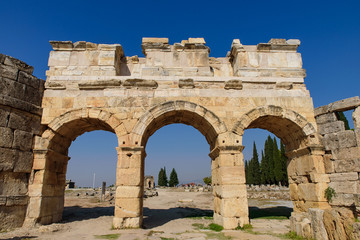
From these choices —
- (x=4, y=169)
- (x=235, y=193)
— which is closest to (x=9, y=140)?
(x=4, y=169)

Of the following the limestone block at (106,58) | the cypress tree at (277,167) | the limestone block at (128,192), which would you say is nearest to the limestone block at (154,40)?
the limestone block at (106,58)

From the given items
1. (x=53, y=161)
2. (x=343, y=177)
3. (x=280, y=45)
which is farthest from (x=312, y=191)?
(x=53, y=161)

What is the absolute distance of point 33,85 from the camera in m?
7.66

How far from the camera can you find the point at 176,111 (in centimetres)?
784

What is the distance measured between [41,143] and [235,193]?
5.97 m

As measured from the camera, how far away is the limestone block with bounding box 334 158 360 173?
6.84 metres

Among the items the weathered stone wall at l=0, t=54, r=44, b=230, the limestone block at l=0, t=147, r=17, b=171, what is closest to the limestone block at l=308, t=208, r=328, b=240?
the weathered stone wall at l=0, t=54, r=44, b=230

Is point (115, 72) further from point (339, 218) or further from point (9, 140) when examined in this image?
point (339, 218)

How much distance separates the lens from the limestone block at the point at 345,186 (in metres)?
6.67

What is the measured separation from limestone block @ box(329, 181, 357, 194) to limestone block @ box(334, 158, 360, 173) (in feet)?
1.18

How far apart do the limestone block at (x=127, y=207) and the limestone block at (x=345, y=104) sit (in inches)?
256

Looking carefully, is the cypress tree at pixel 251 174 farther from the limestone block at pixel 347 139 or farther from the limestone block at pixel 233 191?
the limestone block at pixel 233 191

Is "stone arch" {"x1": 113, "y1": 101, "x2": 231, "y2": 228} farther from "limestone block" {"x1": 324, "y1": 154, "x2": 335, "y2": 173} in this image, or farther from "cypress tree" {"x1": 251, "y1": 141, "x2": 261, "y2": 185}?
"cypress tree" {"x1": 251, "y1": 141, "x2": 261, "y2": 185}

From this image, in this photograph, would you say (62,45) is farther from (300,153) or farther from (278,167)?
(278,167)
